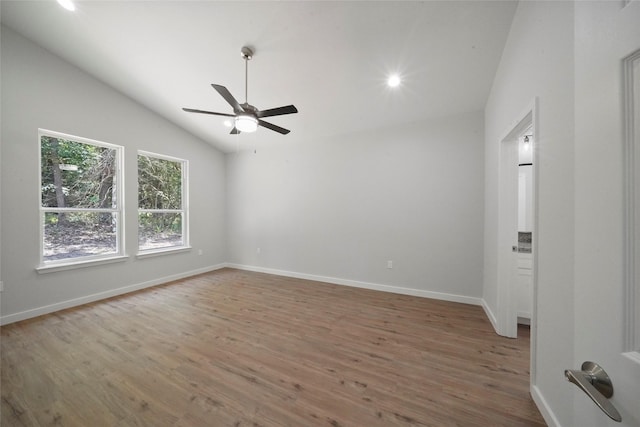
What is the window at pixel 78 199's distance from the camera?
9.82 feet

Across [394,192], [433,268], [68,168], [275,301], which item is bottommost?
[275,301]

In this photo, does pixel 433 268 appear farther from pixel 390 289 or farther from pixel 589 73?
pixel 589 73

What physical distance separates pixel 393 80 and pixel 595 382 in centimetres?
298

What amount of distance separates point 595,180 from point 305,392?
189cm

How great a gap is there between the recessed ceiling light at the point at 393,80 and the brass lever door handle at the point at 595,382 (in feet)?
9.51

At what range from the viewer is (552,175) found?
1.36 meters

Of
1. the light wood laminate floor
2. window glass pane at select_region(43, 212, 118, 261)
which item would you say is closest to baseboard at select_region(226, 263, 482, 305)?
the light wood laminate floor

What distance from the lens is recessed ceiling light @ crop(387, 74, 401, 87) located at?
2665 millimetres

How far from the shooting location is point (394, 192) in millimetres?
3631

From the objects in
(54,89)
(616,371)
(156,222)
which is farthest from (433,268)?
(54,89)

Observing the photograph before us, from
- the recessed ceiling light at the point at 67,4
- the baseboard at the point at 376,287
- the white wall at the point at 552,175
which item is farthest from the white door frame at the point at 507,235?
the recessed ceiling light at the point at 67,4

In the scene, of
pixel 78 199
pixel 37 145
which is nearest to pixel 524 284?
pixel 78 199

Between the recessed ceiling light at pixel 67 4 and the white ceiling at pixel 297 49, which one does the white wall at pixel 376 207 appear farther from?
the recessed ceiling light at pixel 67 4

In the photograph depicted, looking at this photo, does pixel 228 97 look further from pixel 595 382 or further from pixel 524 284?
pixel 524 284
